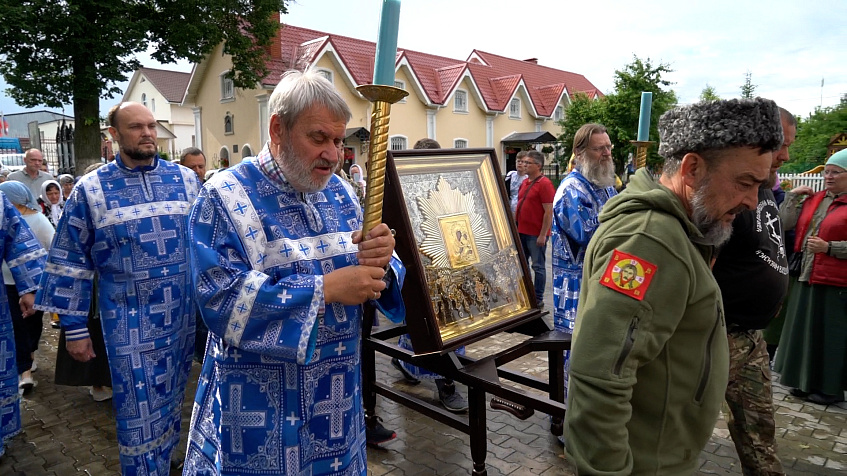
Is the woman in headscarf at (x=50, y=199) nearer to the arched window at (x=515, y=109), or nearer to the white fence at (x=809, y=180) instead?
the white fence at (x=809, y=180)

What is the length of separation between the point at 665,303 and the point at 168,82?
41.4 metres

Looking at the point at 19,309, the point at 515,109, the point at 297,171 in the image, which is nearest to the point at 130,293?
the point at 297,171

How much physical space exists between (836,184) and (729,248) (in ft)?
7.54

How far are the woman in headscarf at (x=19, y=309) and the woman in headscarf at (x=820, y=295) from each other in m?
5.94

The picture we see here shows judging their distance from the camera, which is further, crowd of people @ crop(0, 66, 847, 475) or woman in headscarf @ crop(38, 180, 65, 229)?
woman in headscarf @ crop(38, 180, 65, 229)

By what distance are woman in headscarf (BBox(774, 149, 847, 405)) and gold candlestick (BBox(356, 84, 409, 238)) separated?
13.6 feet

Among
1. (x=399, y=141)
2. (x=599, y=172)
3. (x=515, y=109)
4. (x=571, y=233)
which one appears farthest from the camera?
(x=515, y=109)

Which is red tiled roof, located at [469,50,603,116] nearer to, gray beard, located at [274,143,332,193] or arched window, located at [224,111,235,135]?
arched window, located at [224,111,235,135]

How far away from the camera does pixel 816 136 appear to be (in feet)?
77.7

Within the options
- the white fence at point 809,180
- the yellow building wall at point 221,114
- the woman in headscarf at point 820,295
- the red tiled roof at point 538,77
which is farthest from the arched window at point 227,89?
the woman in headscarf at point 820,295

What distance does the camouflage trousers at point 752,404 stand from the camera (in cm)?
266

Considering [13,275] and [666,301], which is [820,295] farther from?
[13,275]

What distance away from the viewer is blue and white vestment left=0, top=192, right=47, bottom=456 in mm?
3637

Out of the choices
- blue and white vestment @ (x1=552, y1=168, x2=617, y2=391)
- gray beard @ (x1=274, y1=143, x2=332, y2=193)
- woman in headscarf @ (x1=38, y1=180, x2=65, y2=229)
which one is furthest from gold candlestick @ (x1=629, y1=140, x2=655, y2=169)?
woman in headscarf @ (x1=38, y1=180, x2=65, y2=229)
